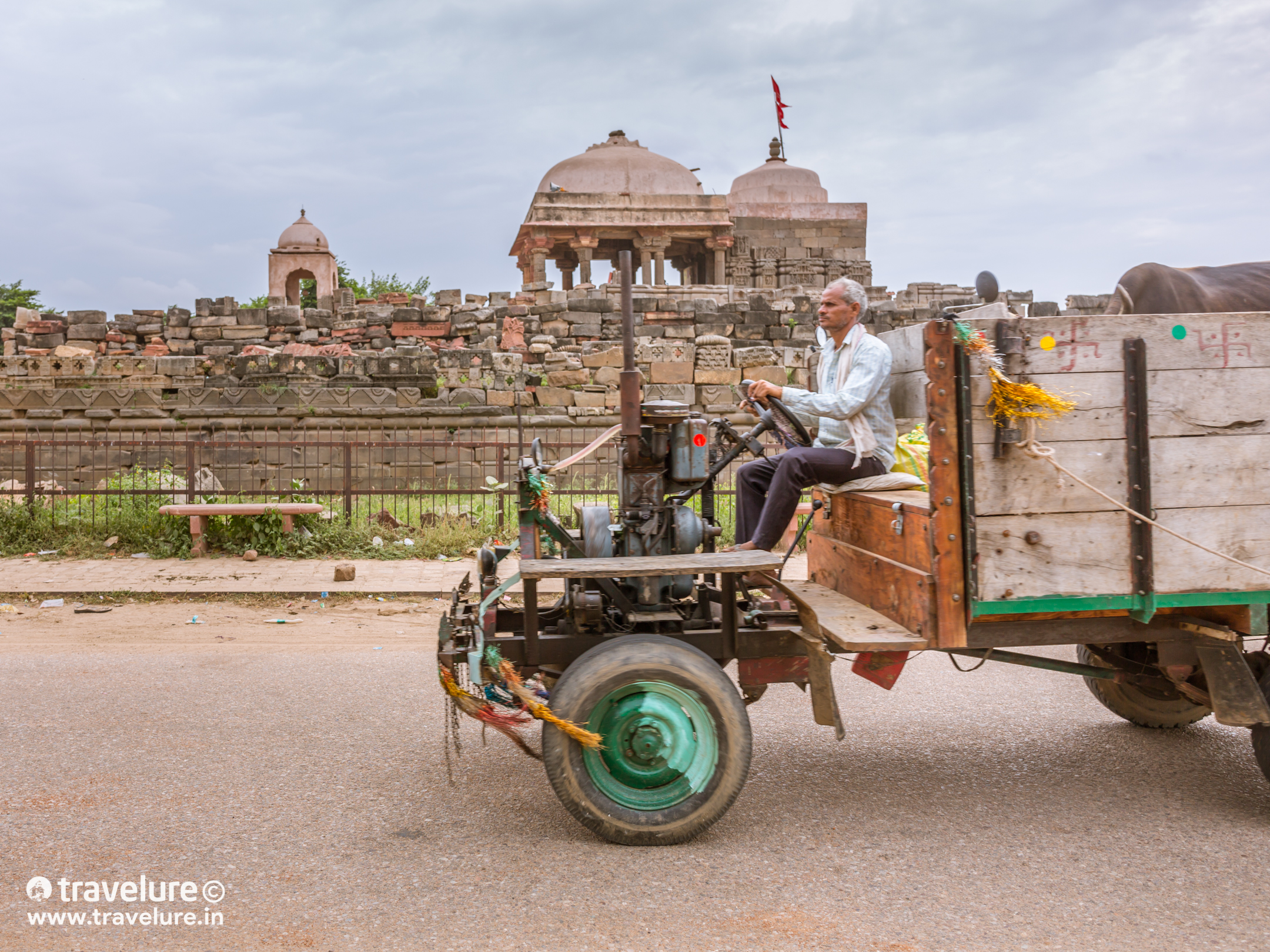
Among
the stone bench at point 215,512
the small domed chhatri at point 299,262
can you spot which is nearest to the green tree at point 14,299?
the small domed chhatri at point 299,262

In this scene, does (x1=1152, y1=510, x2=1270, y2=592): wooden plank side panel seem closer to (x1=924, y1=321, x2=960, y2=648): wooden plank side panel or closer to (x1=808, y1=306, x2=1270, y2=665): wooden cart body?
(x1=808, y1=306, x2=1270, y2=665): wooden cart body

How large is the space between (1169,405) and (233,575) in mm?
7871

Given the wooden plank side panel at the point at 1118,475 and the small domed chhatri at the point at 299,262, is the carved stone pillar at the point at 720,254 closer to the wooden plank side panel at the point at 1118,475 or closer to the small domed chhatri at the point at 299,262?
the small domed chhatri at the point at 299,262

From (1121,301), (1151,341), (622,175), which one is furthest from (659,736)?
(622,175)

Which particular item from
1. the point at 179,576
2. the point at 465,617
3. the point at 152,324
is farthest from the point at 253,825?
the point at 152,324

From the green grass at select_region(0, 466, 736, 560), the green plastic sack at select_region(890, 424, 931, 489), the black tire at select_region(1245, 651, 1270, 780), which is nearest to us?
the black tire at select_region(1245, 651, 1270, 780)

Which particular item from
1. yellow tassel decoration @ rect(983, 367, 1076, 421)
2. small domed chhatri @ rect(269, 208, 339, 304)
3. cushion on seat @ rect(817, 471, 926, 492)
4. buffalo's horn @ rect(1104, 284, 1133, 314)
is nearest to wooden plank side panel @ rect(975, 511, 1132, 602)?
yellow tassel decoration @ rect(983, 367, 1076, 421)

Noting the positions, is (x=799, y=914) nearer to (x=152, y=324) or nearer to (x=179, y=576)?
(x=179, y=576)

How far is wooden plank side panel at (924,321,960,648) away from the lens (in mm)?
3041

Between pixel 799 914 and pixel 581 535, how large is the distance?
158cm

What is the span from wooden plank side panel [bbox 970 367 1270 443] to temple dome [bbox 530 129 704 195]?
23.3 metres

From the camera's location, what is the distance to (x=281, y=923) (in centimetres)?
A: 263

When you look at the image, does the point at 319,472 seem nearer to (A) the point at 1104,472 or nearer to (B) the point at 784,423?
(B) the point at 784,423

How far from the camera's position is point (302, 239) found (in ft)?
97.9
